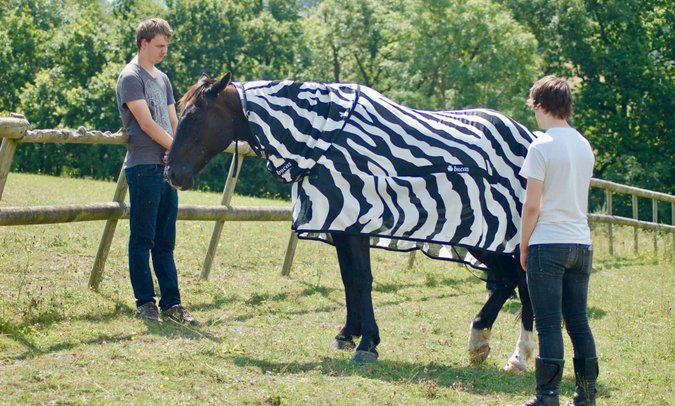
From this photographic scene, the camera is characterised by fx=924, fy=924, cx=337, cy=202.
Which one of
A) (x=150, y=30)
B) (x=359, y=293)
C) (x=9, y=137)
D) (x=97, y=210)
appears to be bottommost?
(x=359, y=293)

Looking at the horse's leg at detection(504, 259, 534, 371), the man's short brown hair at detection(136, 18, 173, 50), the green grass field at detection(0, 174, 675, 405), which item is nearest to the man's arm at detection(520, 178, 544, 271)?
the green grass field at detection(0, 174, 675, 405)

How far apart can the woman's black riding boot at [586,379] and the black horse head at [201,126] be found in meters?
2.59

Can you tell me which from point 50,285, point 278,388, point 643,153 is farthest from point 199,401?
point 643,153

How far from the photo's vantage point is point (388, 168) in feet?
19.0

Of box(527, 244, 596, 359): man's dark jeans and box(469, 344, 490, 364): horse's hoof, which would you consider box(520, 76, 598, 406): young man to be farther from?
box(469, 344, 490, 364): horse's hoof

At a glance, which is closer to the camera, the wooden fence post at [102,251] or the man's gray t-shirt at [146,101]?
the man's gray t-shirt at [146,101]

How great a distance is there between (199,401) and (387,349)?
2011mm

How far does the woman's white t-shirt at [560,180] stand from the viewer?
14.7 ft

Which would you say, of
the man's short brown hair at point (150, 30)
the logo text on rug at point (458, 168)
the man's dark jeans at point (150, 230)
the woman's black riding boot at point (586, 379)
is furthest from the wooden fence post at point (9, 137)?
the woman's black riding boot at point (586, 379)

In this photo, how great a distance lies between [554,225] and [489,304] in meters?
1.68

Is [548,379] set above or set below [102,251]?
below

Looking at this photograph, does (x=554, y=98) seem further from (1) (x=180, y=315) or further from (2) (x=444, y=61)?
(2) (x=444, y=61)

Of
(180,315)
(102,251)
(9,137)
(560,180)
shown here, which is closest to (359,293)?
(180,315)

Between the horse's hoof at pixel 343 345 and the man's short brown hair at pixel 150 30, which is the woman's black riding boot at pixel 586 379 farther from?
the man's short brown hair at pixel 150 30
